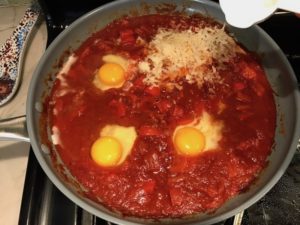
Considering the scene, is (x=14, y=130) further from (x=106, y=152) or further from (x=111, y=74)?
(x=111, y=74)

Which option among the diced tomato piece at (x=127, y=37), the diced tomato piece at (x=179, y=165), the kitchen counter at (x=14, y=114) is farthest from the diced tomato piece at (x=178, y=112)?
the kitchen counter at (x=14, y=114)

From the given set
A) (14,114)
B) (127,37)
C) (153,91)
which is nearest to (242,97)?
(153,91)

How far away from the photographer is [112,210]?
2111 mm

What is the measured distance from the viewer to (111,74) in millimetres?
2539

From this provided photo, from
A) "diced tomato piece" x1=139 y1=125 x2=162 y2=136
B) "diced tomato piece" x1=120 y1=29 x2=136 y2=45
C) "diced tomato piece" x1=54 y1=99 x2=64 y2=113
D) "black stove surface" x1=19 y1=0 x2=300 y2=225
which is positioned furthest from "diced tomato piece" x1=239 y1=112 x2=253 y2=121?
"diced tomato piece" x1=54 y1=99 x2=64 y2=113

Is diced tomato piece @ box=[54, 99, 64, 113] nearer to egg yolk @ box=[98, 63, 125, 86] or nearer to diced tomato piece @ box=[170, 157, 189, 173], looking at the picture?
egg yolk @ box=[98, 63, 125, 86]

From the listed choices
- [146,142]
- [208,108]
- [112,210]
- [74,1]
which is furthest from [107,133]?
[74,1]

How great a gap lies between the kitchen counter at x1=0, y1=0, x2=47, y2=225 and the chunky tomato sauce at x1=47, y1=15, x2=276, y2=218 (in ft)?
1.31

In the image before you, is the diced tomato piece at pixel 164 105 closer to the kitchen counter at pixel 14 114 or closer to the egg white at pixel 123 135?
the egg white at pixel 123 135

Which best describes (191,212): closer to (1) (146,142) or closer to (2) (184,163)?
(2) (184,163)

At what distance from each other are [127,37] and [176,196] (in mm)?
1266

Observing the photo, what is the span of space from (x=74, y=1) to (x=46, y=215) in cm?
156

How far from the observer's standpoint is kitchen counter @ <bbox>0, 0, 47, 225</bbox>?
7.91ft

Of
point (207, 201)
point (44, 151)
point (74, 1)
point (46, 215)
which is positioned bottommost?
point (207, 201)
